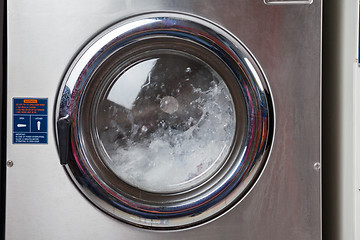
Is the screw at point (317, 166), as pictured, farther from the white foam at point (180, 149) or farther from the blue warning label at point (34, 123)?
the blue warning label at point (34, 123)

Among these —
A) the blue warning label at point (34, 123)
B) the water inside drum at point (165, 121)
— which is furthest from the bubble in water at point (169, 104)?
the blue warning label at point (34, 123)

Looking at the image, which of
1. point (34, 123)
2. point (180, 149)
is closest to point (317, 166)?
point (180, 149)

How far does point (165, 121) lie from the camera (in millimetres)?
1207

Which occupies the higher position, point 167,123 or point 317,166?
point 167,123

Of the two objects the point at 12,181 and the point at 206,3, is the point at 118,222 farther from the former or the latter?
the point at 206,3

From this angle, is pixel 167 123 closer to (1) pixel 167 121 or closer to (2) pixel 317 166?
(1) pixel 167 121

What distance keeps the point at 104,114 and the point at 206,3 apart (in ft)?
1.47

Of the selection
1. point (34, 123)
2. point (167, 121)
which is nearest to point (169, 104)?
point (167, 121)

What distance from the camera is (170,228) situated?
1197 millimetres

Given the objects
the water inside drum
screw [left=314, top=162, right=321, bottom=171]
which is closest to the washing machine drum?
the water inside drum

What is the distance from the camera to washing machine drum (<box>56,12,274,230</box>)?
3.86ft

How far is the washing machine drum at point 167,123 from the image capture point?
1.18 metres

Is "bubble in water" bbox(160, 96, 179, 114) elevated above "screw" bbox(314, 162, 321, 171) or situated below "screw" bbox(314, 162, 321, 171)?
above

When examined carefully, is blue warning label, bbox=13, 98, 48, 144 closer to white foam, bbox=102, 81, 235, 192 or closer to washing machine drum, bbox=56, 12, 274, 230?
washing machine drum, bbox=56, 12, 274, 230
